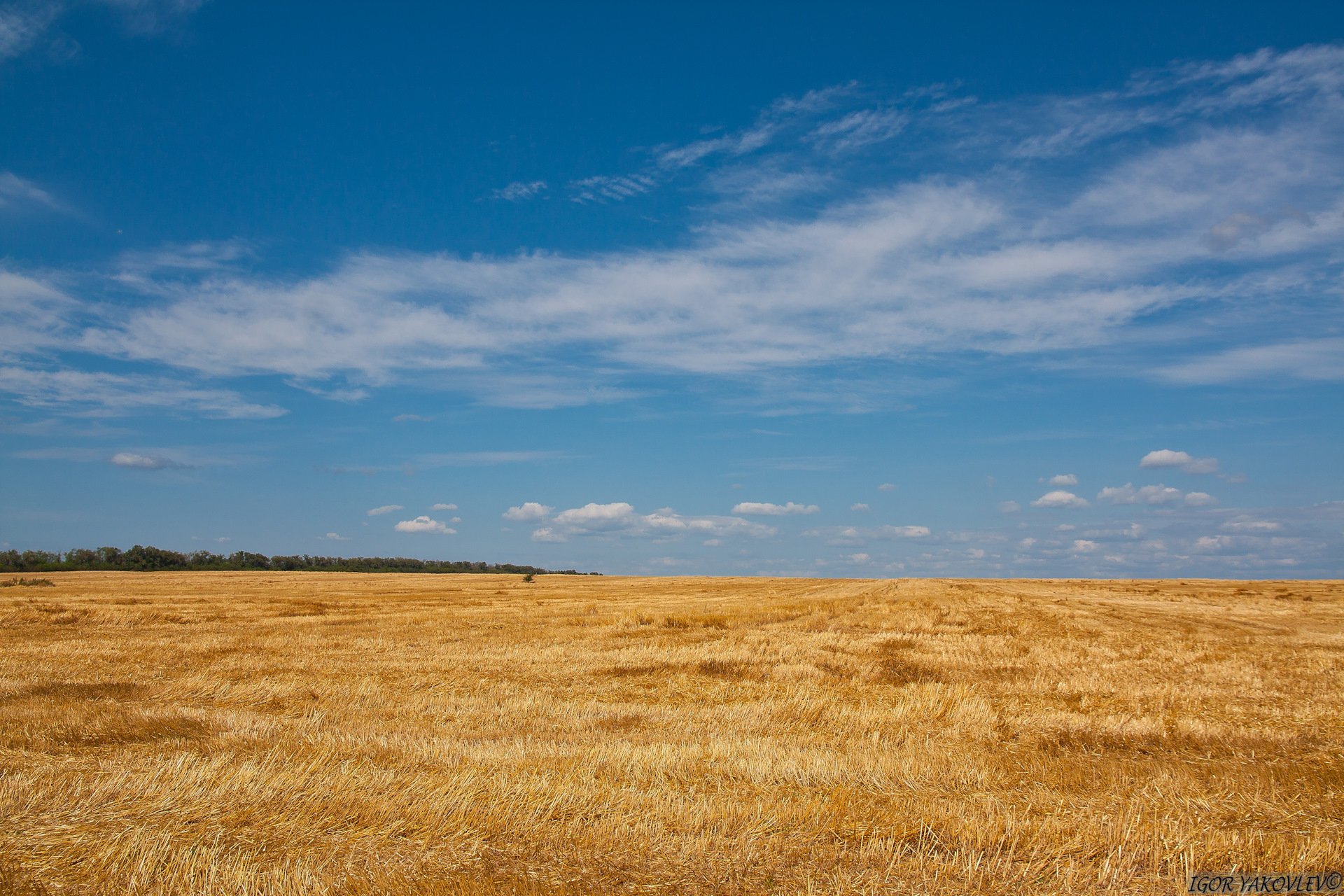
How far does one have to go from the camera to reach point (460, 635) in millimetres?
30641

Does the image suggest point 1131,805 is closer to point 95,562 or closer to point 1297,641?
point 1297,641

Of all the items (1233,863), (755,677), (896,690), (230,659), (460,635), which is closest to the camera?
(1233,863)

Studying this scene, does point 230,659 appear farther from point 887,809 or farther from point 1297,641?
point 1297,641

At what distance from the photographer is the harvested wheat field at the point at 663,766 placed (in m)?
6.45

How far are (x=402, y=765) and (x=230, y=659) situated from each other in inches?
644

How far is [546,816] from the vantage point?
754 centimetres

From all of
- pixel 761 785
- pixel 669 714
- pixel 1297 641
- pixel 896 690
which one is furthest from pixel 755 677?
pixel 1297 641

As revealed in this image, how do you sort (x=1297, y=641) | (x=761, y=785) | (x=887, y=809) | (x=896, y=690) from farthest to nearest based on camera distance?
(x=1297, y=641) < (x=896, y=690) < (x=761, y=785) < (x=887, y=809)

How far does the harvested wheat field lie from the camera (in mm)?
6449

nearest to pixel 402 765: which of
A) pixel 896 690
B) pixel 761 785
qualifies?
pixel 761 785

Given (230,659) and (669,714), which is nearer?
(669,714)

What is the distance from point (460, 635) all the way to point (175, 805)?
23855 millimetres

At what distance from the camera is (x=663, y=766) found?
9.62 m

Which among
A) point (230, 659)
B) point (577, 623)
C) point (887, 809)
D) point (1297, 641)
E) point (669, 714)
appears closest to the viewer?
point (887, 809)
